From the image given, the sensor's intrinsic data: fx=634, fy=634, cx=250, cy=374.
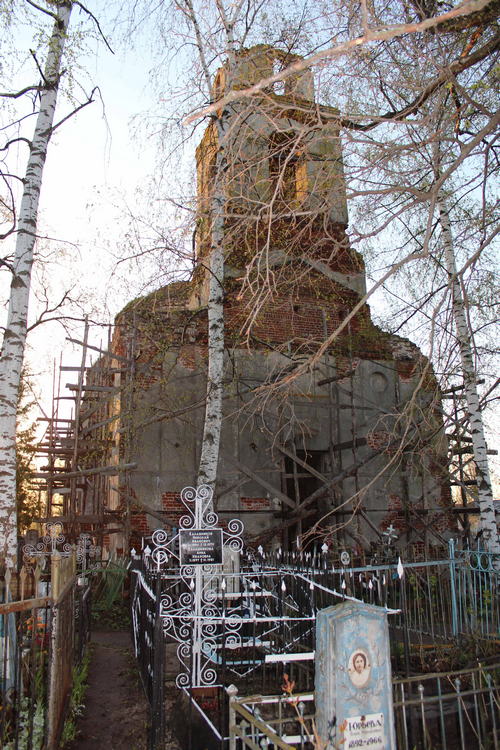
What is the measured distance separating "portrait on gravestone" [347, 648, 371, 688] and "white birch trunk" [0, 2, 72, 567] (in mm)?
4482

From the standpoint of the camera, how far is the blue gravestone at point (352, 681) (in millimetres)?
3213

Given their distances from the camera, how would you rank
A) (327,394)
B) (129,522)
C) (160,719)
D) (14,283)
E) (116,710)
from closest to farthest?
(160,719)
(116,710)
(14,283)
(129,522)
(327,394)

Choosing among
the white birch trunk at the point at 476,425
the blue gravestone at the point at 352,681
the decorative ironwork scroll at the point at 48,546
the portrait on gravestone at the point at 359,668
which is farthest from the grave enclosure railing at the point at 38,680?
the white birch trunk at the point at 476,425

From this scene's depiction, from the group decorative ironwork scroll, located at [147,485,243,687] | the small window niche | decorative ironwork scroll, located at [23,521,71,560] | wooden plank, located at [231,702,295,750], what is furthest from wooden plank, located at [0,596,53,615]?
decorative ironwork scroll, located at [23,521,71,560]

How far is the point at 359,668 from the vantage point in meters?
3.32

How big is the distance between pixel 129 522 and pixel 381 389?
24.0 ft

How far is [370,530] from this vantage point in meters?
15.5

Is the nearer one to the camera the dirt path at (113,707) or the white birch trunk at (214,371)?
the dirt path at (113,707)

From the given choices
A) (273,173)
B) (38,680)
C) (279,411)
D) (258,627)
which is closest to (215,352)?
(273,173)

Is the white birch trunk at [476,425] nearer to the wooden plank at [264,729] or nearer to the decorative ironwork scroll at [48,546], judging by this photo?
the decorative ironwork scroll at [48,546]

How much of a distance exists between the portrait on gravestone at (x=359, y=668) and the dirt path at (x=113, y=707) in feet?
11.0

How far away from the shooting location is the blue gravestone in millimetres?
3213

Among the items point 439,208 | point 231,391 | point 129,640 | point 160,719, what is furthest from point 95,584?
point 439,208

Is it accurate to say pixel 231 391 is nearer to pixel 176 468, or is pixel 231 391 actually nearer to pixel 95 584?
pixel 176 468
